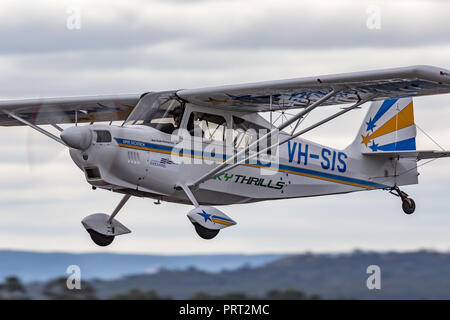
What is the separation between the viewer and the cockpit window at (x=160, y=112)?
1998cm

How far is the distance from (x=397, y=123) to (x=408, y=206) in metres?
1.97

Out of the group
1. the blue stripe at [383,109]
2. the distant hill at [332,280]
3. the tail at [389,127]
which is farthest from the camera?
the blue stripe at [383,109]

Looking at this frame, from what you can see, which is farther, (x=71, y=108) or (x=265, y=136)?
(x=71, y=108)

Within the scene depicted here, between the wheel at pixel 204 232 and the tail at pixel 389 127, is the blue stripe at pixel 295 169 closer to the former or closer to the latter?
the tail at pixel 389 127

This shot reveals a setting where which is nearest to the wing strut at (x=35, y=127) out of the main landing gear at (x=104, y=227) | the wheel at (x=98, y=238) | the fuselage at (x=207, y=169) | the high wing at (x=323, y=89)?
the fuselage at (x=207, y=169)

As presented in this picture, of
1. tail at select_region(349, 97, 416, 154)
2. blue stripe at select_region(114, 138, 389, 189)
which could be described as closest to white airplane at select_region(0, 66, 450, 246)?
blue stripe at select_region(114, 138, 389, 189)

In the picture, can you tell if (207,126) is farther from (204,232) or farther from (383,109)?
(383,109)

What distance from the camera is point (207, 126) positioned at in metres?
20.5

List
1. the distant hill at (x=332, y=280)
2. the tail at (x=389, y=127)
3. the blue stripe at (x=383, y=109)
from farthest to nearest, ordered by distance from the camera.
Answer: the blue stripe at (x=383, y=109) < the tail at (x=389, y=127) < the distant hill at (x=332, y=280)

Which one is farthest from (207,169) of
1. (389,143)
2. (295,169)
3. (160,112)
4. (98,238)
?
(389,143)

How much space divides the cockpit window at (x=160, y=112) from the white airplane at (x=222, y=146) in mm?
18
